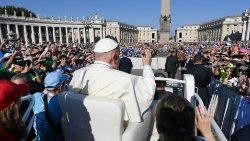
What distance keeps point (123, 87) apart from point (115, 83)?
12 cm

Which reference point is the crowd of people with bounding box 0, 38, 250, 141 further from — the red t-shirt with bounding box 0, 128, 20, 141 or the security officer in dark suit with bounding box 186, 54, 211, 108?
the security officer in dark suit with bounding box 186, 54, 211, 108

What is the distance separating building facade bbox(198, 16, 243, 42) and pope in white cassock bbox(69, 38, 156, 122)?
436ft

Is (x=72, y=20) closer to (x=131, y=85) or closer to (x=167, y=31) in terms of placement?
(x=167, y=31)

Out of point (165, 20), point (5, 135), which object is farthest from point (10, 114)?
point (165, 20)

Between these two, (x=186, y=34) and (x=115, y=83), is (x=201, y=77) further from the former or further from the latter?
(x=186, y=34)

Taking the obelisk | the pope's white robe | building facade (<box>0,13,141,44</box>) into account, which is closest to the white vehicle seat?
the pope's white robe

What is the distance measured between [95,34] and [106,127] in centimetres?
12812

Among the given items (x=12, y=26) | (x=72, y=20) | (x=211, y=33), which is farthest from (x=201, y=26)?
(x=12, y=26)

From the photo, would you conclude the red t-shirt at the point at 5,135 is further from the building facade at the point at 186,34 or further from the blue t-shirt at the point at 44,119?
the building facade at the point at 186,34

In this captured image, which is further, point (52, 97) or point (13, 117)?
point (52, 97)

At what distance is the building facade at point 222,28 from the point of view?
474 feet

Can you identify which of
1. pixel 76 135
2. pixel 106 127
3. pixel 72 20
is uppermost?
pixel 72 20

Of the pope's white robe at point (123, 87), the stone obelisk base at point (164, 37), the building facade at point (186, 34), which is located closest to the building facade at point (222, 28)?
the building facade at point (186, 34)

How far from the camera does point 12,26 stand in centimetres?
8631
